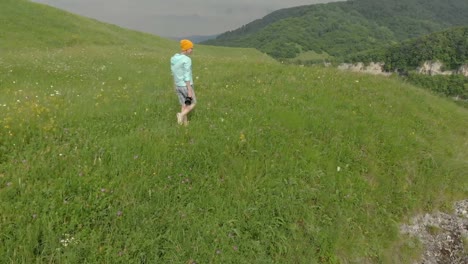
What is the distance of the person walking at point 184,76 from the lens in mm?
8828

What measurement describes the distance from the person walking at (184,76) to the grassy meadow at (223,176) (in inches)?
15.8

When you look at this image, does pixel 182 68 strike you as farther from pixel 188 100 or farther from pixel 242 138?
pixel 242 138

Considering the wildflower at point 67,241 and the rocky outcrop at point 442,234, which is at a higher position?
the wildflower at point 67,241

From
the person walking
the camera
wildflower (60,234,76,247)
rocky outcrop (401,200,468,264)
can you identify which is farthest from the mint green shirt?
rocky outcrop (401,200,468,264)

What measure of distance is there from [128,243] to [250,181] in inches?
116

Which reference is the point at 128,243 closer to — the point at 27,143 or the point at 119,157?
the point at 119,157

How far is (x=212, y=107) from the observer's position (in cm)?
1054

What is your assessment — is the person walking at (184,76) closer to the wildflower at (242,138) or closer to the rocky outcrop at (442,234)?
the wildflower at (242,138)

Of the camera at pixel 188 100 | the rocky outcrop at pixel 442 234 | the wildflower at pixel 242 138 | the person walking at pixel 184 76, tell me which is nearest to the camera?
the rocky outcrop at pixel 442 234

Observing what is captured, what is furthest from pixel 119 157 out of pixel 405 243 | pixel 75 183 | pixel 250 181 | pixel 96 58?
pixel 96 58

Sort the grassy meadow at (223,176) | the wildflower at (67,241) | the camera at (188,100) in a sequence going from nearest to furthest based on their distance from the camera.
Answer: the wildflower at (67,241) → the grassy meadow at (223,176) → the camera at (188,100)

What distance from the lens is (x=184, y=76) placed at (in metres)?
8.97

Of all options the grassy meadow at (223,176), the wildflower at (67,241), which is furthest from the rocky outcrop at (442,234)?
the wildflower at (67,241)

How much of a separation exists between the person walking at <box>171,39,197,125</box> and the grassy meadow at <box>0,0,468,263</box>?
40cm
